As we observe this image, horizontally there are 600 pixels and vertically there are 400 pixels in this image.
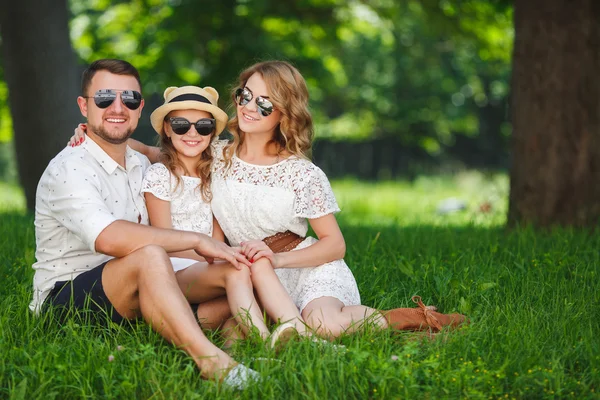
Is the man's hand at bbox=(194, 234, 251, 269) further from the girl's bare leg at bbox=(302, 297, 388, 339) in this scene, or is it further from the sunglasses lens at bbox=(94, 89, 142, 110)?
the sunglasses lens at bbox=(94, 89, 142, 110)

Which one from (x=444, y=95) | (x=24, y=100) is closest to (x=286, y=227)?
(x=24, y=100)

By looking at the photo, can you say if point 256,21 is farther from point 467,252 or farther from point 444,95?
point 444,95

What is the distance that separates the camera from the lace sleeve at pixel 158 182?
411 centimetres

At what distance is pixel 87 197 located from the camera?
11.8 ft

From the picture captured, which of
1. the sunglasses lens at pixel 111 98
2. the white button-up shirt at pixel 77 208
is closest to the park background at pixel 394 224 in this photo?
the white button-up shirt at pixel 77 208

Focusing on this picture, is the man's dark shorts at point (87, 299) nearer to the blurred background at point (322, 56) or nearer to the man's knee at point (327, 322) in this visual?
the man's knee at point (327, 322)

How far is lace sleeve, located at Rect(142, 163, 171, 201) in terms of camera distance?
13.5 ft

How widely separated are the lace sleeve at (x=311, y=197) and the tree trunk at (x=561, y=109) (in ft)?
10.3

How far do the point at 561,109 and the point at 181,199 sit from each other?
412cm

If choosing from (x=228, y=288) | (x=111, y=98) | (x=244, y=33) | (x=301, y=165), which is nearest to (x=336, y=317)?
(x=228, y=288)

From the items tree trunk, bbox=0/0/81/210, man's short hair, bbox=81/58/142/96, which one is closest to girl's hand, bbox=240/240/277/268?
man's short hair, bbox=81/58/142/96

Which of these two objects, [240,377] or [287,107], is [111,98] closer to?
[287,107]

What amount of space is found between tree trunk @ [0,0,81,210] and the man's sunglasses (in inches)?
162

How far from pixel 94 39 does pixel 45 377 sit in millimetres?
10525
